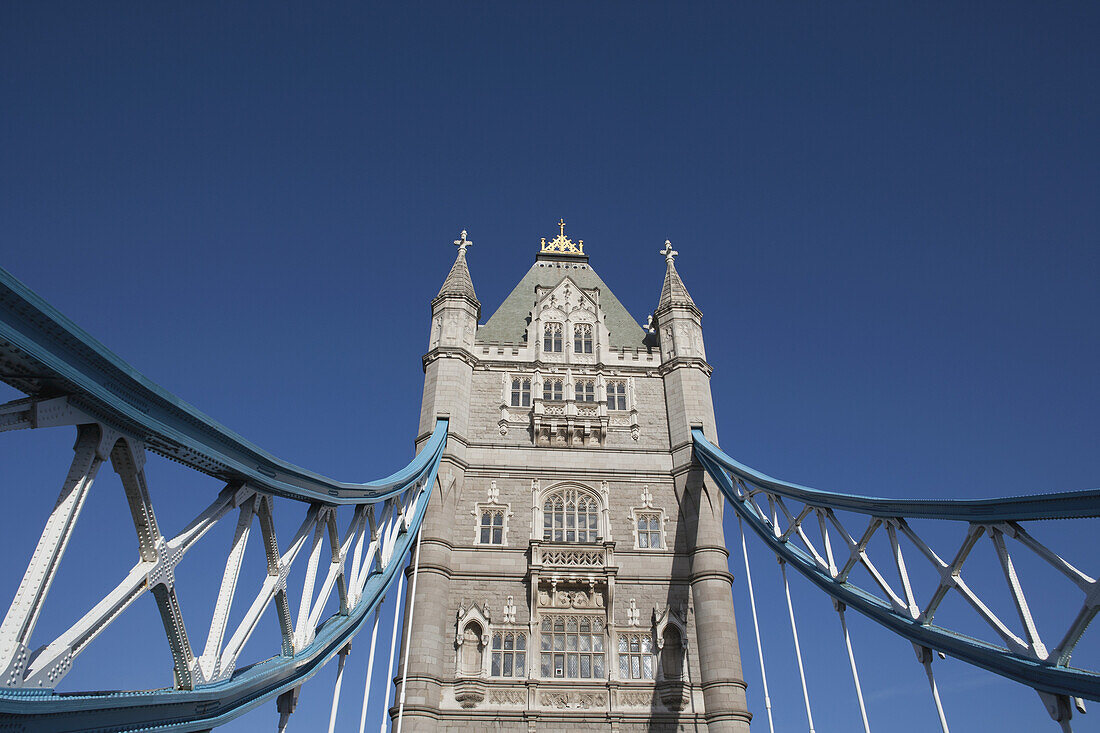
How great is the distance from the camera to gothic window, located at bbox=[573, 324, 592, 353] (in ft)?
86.3

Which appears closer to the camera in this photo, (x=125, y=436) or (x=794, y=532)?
(x=125, y=436)

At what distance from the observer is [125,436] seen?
288 inches

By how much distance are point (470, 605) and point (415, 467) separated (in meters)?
4.06

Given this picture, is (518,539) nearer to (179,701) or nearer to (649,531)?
(649,531)

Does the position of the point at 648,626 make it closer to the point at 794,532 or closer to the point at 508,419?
the point at 794,532

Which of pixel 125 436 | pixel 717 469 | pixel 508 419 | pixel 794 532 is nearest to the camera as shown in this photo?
pixel 125 436

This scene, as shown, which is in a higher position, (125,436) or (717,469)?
(717,469)

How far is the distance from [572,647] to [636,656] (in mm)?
1676

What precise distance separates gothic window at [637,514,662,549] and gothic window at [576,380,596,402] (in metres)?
4.54

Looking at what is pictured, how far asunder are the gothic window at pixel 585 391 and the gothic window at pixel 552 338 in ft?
5.87

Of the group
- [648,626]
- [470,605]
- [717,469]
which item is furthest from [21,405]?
[717,469]

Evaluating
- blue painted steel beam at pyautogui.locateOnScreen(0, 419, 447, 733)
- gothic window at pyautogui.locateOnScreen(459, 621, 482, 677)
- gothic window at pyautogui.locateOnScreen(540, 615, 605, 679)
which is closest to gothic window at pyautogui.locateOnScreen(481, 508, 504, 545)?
gothic window at pyautogui.locateOnScreen(459, 621, 482, 677)

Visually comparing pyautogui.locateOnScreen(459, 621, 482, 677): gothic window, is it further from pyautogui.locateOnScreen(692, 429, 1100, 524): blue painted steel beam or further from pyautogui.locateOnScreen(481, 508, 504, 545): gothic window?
pyautogui.locateOnScreen(692, 429, 1100, 524): blue painted steel beam

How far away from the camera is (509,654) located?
62.7 ft
